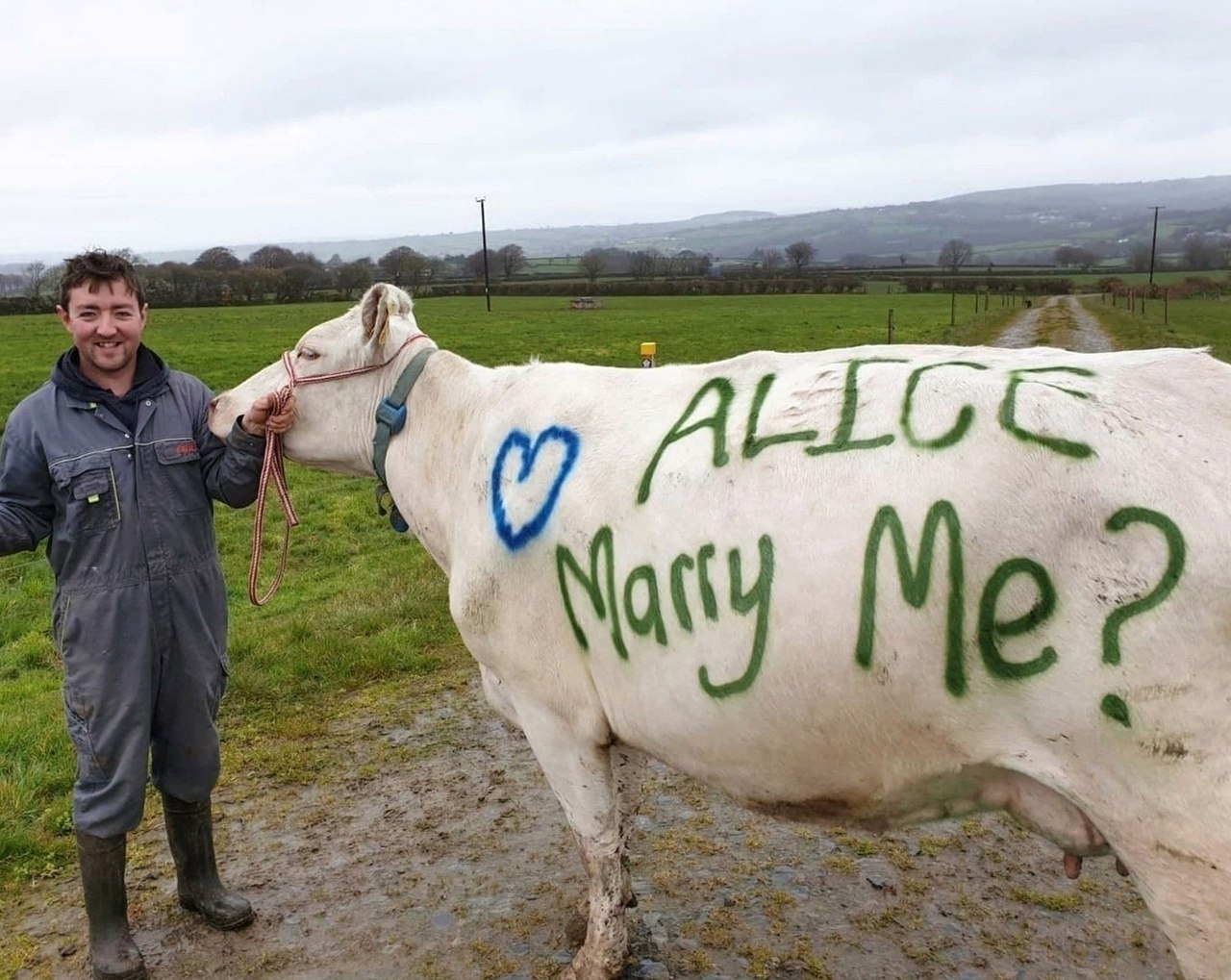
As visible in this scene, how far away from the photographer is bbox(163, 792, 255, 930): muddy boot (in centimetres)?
414

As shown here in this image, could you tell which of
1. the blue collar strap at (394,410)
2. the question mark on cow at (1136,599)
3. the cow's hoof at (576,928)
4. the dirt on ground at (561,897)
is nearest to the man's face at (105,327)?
the blue collar strap at (394,410)

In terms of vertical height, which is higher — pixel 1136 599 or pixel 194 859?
pixel 1136 599

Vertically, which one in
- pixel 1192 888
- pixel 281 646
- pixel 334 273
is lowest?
pixel 281 646

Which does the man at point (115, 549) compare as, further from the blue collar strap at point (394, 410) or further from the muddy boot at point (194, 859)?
the blue collar strap at point (394, 410)

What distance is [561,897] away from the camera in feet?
13.9

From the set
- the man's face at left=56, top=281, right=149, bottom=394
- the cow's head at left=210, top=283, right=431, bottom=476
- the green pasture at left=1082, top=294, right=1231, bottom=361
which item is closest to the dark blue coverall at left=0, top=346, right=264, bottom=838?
the man's face at left=56, top=281, right=149, bottom=394

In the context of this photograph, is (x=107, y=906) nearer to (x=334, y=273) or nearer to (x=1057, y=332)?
(x=1057, y=332)

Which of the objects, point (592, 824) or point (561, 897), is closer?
point (592, 824)

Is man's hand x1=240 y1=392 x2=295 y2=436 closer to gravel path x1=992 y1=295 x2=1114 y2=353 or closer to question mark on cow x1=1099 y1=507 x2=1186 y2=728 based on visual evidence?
question mark on cow x1=1099 y1=507 x2=1186 y2=728

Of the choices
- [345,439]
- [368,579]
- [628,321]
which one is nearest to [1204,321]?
[628,321]

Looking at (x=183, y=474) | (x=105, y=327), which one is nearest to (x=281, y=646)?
(x=183, y=474)

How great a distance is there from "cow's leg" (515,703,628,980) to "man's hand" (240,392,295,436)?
1.66 m

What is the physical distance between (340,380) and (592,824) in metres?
2.28

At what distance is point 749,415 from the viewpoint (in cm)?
308
